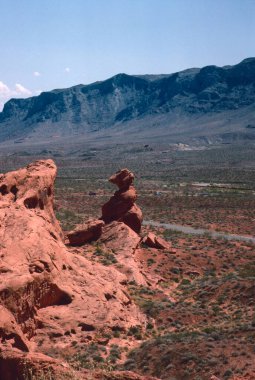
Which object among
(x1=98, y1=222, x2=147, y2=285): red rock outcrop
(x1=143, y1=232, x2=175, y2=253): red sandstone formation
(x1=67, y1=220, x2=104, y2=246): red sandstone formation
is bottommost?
(x1=143, y1=232, x2=175, y2=253): red sandstone formation

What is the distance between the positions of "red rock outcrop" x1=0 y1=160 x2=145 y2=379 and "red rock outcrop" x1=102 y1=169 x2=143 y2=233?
12599mm

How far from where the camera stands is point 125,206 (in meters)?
40.5

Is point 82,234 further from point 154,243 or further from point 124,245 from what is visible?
point 154,243

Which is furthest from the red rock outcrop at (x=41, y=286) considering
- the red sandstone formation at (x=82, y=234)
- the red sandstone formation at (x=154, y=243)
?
the red sandstone formation at (x=154, y=243)

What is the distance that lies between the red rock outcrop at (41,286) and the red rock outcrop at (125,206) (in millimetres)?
12599

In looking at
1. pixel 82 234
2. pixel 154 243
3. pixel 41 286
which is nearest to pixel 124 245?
pixel 82 234

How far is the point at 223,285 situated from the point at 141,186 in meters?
71.9

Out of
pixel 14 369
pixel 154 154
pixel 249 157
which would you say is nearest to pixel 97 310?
pixel 14 369

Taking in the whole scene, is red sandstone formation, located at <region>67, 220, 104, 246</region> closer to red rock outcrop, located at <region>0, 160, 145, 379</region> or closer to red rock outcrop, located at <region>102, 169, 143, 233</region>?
red rock outcrop, located at <region>102, 169, 143, 233</region>

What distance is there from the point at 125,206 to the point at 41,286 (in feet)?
65.6

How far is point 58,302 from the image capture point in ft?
72.9


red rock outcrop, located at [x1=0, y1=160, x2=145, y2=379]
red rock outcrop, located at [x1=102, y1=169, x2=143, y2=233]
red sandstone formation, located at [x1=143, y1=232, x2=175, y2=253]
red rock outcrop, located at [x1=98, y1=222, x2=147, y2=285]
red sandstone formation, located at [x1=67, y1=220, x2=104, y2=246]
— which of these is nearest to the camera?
red rock outcrop, located at [x1=0, y1=160, x2=145, y2=379]

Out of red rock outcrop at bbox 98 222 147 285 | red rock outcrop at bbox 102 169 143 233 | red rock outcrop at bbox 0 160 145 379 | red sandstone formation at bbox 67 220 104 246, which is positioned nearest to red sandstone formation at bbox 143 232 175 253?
red rock outcrop at bbox 98 222 147 285

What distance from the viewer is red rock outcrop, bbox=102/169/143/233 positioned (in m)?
40.2
